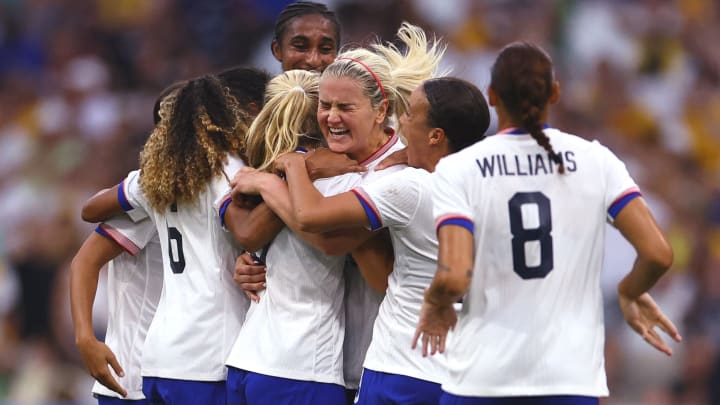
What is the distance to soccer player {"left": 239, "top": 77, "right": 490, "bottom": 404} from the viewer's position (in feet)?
14.1

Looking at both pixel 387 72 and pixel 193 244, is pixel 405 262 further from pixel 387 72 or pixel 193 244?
pixel 193 244

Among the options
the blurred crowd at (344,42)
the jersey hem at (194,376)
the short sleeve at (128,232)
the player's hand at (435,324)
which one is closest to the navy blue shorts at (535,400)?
the player's hand at (435,324)

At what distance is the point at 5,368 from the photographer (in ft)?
34.7

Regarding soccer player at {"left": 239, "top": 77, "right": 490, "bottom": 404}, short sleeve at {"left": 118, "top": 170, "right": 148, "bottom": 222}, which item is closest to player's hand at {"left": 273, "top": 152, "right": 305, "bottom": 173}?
soccer player at {"left": 239, "top": 77, "right": 490, "bottom": 404}

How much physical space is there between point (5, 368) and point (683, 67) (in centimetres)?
649

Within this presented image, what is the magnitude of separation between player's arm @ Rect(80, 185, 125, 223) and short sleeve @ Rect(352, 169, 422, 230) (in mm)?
1273

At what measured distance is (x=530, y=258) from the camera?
380 centimetres

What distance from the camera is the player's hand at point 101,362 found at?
5.04 m

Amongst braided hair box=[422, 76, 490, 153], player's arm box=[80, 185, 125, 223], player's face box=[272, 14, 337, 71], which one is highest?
player's face box=[272, 14, 337, 71]

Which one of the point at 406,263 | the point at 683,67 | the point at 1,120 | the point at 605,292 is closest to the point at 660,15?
the point at 683,67

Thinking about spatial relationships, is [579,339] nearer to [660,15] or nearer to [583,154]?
[583,154]

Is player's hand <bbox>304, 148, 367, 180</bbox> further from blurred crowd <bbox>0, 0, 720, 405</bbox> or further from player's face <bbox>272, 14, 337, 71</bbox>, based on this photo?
blurred crowd <bbox>0, 0, 720, 405</bbox>

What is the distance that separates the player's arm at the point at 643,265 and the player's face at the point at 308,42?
2.39 meters

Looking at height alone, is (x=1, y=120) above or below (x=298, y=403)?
above
